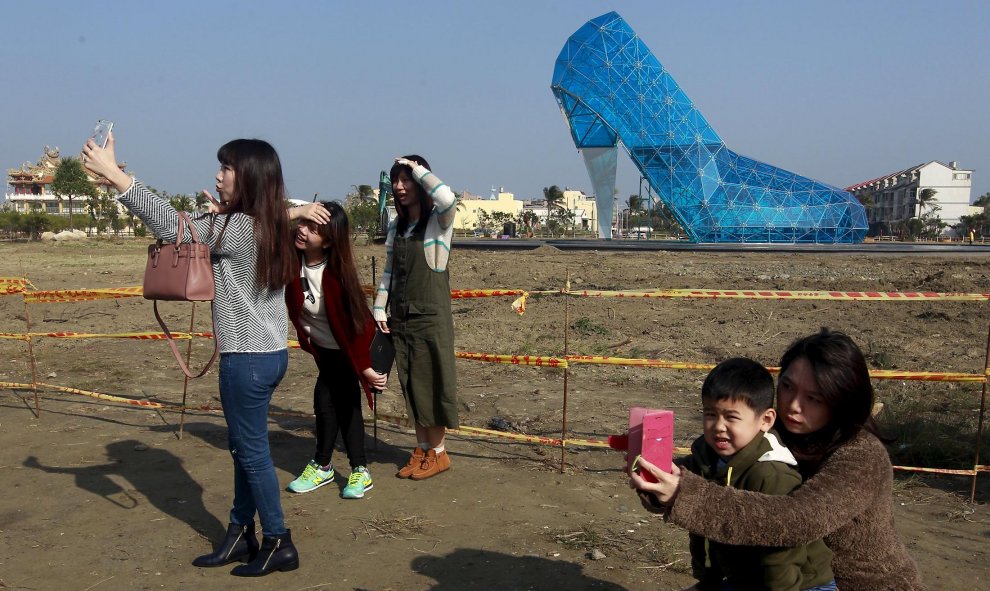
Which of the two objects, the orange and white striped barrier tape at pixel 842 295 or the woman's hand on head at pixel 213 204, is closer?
the woman's hand on head at pixel 213 204

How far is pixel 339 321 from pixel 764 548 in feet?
8.11

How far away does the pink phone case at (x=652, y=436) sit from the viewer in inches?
59.7

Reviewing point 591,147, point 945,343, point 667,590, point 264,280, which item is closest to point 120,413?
point 264,280

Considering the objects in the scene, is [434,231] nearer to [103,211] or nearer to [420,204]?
[420,204]

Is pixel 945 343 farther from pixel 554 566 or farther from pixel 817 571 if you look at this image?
pixel 817 571

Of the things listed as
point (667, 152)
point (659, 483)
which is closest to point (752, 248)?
point (667, 152)

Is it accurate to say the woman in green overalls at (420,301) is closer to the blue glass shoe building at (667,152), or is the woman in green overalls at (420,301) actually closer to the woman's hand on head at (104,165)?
the woman's hand on head at (104,165)

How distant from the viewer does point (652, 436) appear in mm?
1536

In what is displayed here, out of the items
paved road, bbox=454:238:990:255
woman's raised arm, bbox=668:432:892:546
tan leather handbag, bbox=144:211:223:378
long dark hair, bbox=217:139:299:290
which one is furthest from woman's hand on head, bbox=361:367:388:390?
paved road, bbox=454:238:990:255

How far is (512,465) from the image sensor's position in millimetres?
4668

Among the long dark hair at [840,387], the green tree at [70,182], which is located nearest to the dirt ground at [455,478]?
the long dark hair at [840,387]

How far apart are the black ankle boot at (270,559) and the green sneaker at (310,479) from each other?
95cm

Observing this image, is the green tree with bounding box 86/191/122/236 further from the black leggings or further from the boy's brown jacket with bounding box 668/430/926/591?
the boy's brown jacket with bounding box 668/430/926/591

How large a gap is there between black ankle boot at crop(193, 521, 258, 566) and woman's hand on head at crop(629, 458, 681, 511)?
2.16m
